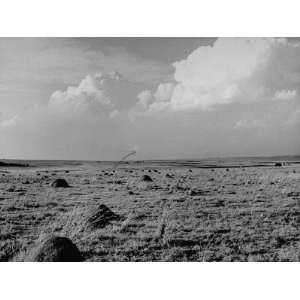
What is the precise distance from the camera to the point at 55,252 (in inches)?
303

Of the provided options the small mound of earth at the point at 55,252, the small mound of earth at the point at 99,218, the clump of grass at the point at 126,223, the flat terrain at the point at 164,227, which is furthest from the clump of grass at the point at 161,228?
the small mound of earth at the point at 55,252

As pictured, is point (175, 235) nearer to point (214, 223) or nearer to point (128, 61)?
point (214, 223)

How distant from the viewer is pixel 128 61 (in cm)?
1206

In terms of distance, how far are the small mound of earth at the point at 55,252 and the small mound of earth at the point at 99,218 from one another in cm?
239

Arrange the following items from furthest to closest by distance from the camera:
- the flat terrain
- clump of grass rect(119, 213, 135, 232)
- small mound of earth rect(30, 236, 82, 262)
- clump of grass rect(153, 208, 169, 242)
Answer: clump of grass rect(119, 213, 135, 232) → clump of grass rect(153, 208, 169, 242) → the flat terrain → small mound of earth rect(30, 236, 82, 262)

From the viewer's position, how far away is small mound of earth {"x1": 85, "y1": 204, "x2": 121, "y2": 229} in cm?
1044

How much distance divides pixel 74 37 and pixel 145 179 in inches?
630

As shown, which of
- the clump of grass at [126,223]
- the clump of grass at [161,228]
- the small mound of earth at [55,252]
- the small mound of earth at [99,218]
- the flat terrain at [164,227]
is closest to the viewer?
the small mound of earth at [55,252]

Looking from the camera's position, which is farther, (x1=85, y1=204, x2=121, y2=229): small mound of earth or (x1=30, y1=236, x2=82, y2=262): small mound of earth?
(x1=85, y1=204, x2=121, y2=229): small mound of earth

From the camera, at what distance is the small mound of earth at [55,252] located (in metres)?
7.69

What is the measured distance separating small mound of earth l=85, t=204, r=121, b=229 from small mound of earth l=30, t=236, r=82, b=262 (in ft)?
7.84

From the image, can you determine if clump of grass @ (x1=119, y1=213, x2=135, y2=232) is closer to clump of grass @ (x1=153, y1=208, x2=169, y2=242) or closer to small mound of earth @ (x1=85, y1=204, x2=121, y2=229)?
small mound of earth @ (x1=85, y1=204, x2=121, y2=229)

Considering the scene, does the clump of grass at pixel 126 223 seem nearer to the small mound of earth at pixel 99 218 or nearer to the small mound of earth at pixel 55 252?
the small mound of earth at pixel 99 218

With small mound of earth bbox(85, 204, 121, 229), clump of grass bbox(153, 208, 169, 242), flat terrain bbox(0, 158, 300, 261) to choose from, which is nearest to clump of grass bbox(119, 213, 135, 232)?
flat terrain bbox(0, 158, 300, 261)
